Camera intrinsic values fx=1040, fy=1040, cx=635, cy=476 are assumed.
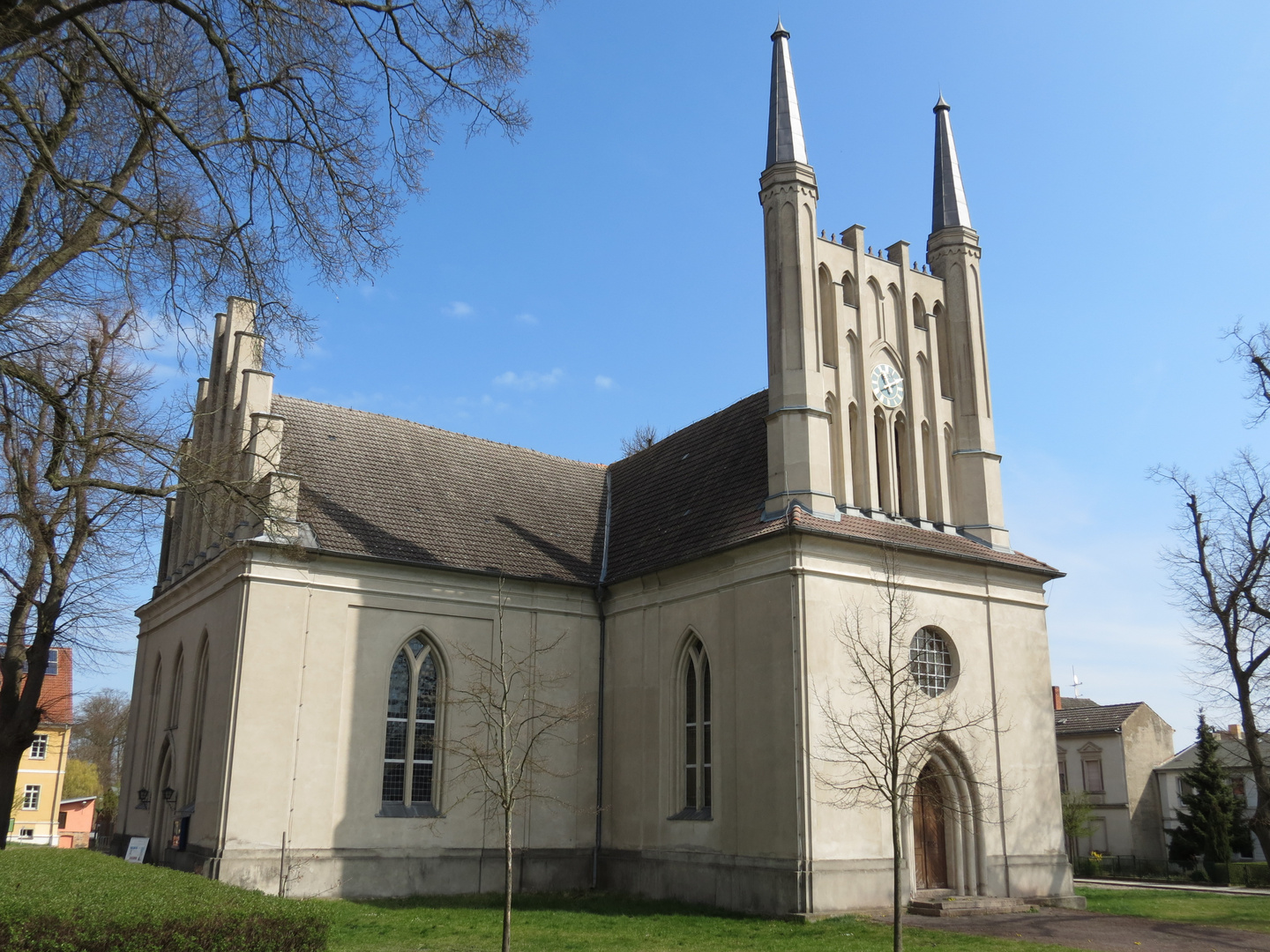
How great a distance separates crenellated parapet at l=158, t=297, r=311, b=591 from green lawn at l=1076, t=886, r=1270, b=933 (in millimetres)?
19300

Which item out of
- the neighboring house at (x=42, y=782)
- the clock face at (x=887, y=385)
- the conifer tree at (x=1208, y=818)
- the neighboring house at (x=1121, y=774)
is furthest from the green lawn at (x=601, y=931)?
the neighboring house at (x=42, y=782)

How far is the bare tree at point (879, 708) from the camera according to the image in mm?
20391

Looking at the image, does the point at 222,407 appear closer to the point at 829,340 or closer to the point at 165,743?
the point at 165,743

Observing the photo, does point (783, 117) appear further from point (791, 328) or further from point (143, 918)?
point (143, 918)

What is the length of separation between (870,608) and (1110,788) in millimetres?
37152

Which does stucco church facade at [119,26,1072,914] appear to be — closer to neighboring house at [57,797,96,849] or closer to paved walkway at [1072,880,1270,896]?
paved walkway at [1072,880,1270,896]

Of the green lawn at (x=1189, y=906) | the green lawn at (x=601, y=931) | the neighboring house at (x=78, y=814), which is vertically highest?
the green lawn at (x=601, y=931)

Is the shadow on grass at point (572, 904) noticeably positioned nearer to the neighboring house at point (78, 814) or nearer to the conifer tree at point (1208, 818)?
the conifer tree at point (1208, 818)

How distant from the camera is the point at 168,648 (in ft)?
92.8

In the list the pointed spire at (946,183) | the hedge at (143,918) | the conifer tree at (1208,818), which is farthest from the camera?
the conifer tree at (1208,818)

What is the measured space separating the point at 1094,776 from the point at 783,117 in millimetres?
41164

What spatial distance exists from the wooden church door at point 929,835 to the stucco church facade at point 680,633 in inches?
3.1

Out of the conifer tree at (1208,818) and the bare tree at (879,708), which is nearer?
the bare tree at (879,708)

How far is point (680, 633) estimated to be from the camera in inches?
955
